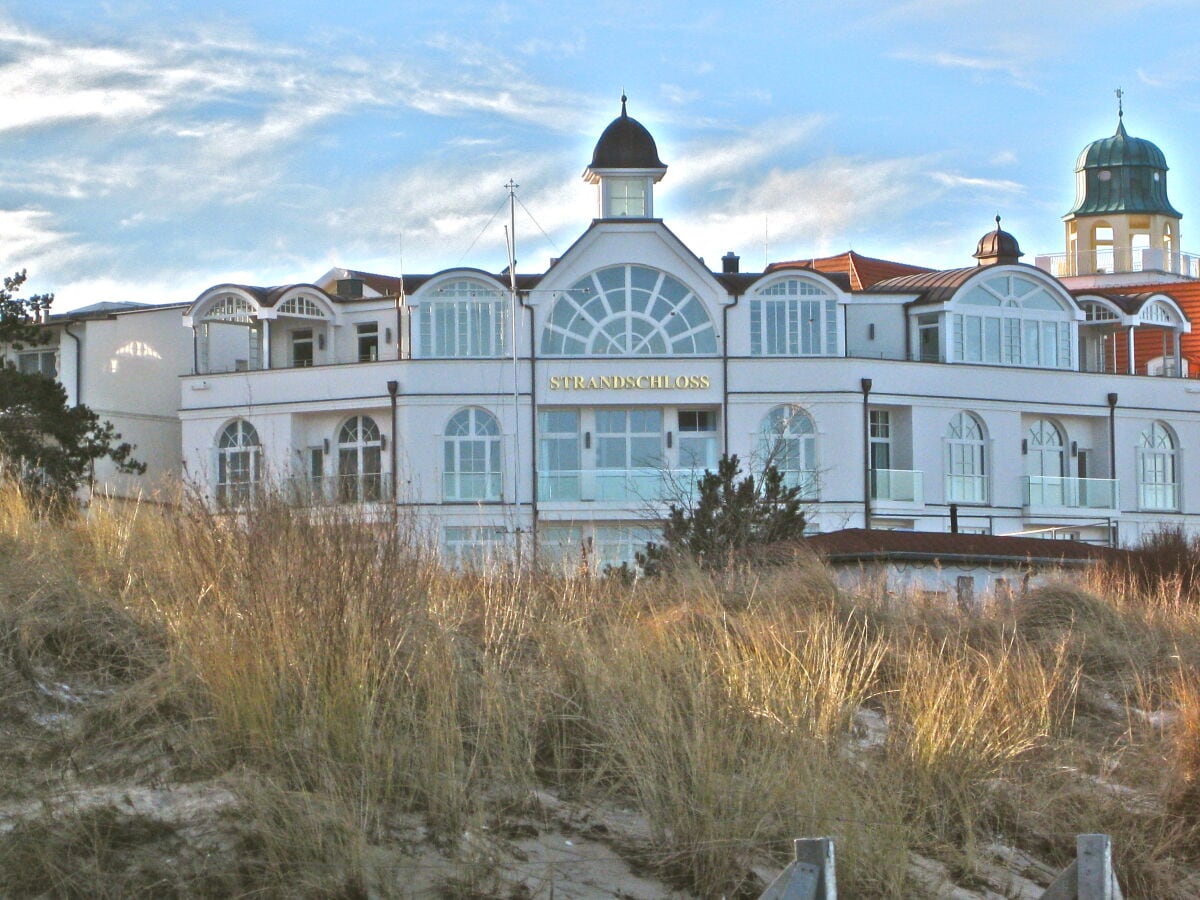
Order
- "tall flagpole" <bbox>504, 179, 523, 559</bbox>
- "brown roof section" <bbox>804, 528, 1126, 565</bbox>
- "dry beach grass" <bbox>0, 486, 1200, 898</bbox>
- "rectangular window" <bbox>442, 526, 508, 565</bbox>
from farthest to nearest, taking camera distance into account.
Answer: "tall flagpole" <bbox>504, 179, 523, 559</bbox>, "brown roof section" <bbox>804, 528, 1126, 565</bbox>, "rectangular window" <bbox>442, 526, 508, 565</bbox>, "dry beach grass" <bbox>0, 486, 1200, 898</bbox>

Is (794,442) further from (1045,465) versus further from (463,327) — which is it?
(463,327)

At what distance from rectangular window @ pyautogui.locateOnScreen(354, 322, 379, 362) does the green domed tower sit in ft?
128

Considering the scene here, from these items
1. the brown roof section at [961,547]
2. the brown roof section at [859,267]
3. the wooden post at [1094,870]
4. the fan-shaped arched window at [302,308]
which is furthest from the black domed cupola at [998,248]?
the wooden post at [1094,870]

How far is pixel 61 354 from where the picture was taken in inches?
2254

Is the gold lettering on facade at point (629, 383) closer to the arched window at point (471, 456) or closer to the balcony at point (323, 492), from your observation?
the arched window at point (471, 456)

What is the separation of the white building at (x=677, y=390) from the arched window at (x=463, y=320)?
0.20ft

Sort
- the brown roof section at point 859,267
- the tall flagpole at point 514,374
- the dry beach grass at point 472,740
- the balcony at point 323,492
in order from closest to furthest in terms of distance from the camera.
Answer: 1. the dry beach grass at point 472,740
2. the balcony at point 323,492
3. the tall flagpole at point 514,374
4. the brown roof section at point 859,267

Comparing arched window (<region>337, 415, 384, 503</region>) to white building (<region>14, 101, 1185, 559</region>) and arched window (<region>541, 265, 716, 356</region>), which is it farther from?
arched window (<region>541, 265, 716, 356</region>)

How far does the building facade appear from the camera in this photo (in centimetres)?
4922

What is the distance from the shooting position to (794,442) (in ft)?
162

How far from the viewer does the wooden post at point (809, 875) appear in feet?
24.3

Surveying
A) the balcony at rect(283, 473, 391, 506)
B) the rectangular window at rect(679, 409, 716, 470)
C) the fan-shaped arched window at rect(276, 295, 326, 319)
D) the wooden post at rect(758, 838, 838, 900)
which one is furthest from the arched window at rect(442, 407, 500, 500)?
the wooden post at rect(758, 838, 838, 900)

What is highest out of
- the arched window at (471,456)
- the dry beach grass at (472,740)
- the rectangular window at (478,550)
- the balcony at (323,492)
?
the arched window at (471,456)

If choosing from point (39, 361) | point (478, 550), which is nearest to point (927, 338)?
point (39, 361)
